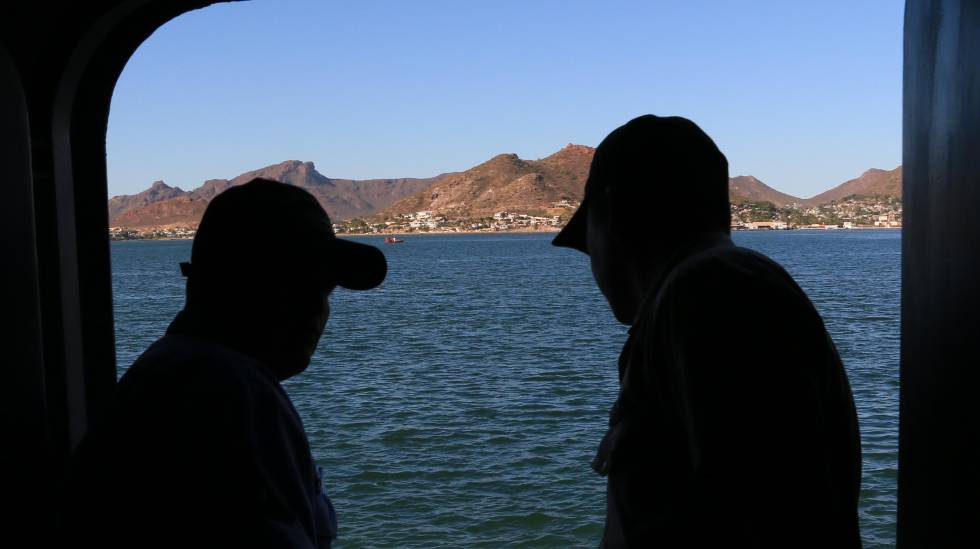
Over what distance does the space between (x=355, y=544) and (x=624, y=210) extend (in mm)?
13883

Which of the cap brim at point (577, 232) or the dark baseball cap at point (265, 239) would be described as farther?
the cap brim at point (577, 232)

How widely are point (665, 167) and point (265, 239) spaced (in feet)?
2.57

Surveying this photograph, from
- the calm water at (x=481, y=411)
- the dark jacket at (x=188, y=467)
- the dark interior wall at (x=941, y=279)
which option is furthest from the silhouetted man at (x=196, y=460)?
the calm water at (x=481, y=411)

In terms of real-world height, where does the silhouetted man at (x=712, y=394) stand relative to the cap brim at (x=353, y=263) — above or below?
below

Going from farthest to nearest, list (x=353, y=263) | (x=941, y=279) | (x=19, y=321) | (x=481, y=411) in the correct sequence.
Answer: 1. (x=481, y=411)
2. (x=19, y=321)
3. (x=941, y=279)
4. (x=353, y=263)

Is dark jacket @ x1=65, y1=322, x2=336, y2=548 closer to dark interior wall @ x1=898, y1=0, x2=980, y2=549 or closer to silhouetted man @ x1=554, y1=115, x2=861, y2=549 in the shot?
silhouetted man @ x1=554, y1=115, x2=861, y2=549

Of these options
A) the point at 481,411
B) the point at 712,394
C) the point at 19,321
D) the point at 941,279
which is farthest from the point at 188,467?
the point at 481,411

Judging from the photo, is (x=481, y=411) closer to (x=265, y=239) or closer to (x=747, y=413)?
(x=265, y=239)

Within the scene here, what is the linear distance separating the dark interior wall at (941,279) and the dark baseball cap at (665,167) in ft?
1.76

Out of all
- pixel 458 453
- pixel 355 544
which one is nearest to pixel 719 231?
pixel 355 544

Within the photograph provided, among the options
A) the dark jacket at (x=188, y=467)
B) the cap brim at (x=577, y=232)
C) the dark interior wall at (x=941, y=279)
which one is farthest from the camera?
the cap brim at (x=577, y=232)

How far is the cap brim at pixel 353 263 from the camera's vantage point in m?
1.76

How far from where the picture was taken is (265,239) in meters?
1.67

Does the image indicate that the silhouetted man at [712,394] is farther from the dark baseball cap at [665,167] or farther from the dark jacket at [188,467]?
the dark jacket at [188,467]
